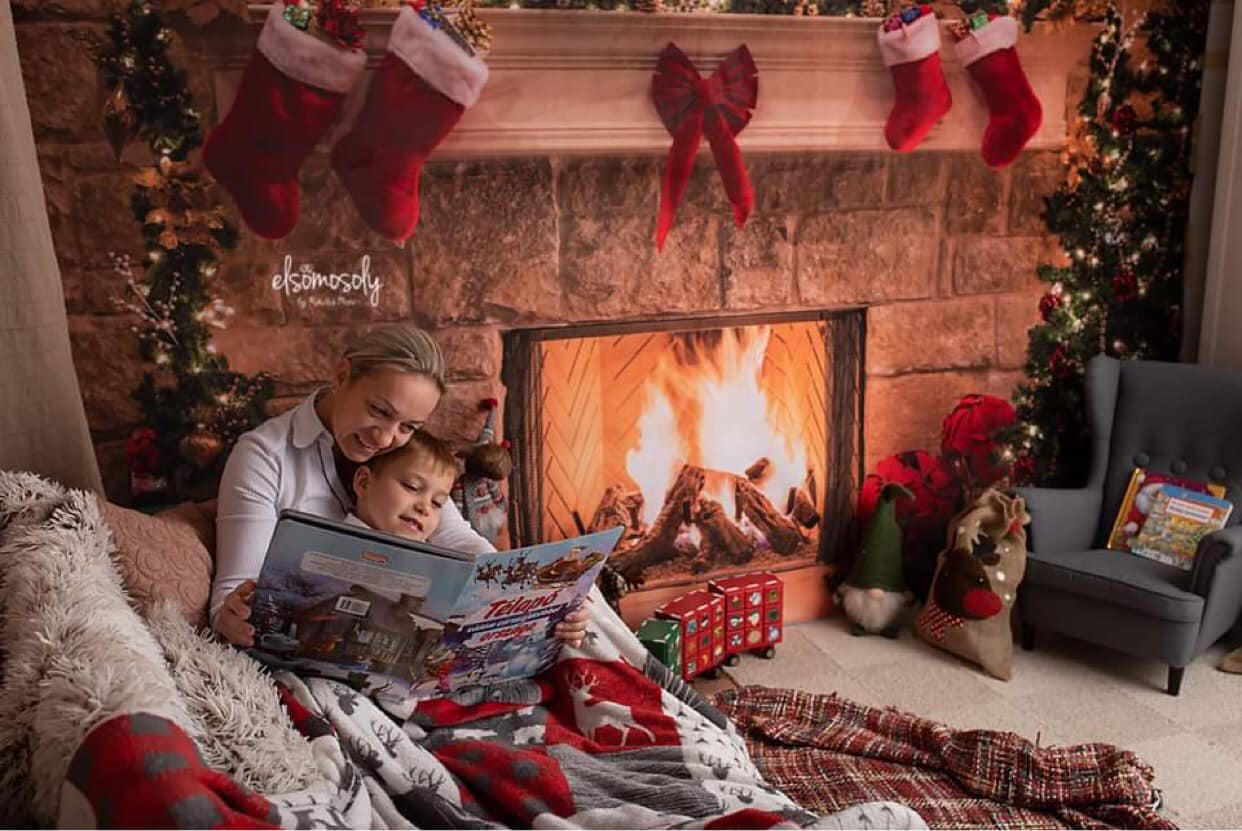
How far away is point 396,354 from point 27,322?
2.38ft

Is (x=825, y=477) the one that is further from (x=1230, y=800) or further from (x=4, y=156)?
(x=4, y=156)

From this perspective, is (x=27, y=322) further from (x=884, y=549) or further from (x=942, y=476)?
(x=942, y=476)

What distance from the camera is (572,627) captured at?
1901 millimetres

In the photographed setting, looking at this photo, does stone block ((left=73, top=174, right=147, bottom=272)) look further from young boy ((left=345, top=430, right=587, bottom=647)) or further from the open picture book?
the open picture book

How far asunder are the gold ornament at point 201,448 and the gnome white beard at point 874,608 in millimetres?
1876

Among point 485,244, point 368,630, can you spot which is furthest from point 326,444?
point 485,244

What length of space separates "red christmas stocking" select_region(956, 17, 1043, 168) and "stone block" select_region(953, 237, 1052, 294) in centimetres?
25

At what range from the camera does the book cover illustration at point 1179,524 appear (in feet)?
9.65

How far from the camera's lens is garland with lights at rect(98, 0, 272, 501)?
7.47 feet

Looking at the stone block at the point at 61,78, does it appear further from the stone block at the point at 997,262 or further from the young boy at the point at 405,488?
the stone block at the point at 997,262

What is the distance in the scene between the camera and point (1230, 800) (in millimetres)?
2250

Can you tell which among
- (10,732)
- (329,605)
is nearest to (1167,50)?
(329,605)

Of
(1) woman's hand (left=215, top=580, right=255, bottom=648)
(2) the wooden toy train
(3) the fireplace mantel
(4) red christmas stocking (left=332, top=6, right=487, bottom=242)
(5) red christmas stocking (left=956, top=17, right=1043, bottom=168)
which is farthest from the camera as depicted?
(5) red christmas stocking (left=956, top=17, right=1043, bottom=168)

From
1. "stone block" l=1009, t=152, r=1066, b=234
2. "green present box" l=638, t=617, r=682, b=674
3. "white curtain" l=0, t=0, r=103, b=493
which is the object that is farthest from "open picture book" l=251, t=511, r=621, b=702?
"stone block" l=1009, t=152, r=1066, b=234
